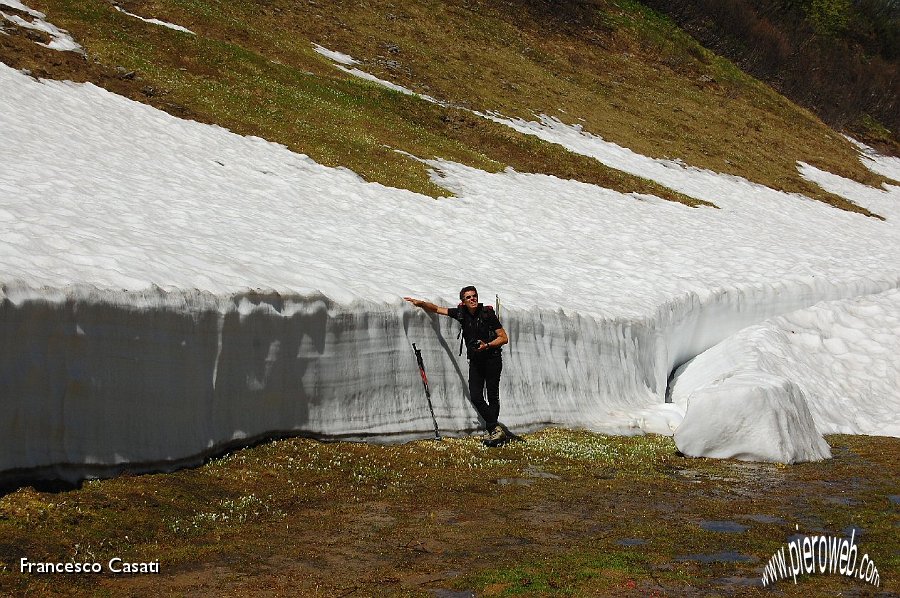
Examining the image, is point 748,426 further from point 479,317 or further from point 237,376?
point 237,376

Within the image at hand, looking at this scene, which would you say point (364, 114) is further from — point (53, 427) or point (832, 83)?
point (832, 83)

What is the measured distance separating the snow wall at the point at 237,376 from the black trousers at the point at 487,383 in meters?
0.75

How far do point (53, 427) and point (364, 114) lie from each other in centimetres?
2766

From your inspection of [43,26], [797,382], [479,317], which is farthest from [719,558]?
[43,26]

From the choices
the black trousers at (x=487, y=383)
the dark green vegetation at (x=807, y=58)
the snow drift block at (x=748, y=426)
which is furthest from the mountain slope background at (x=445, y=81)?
the snow drift block at (x=748, y=426)

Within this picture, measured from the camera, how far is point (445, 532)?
8352mm

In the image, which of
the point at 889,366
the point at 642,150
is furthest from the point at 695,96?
the point at 889,366

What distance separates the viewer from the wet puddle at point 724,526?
8719mm

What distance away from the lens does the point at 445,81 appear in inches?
1810

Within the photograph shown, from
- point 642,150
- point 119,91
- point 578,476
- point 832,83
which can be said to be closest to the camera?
point 578,476

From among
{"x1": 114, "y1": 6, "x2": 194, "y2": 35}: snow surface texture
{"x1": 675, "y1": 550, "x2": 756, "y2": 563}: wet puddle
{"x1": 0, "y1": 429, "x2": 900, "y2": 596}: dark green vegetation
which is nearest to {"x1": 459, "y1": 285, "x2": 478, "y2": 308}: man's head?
{"x1": 0, "y1": 429, "x2": 900, "y2": 596}: dark green vegetation

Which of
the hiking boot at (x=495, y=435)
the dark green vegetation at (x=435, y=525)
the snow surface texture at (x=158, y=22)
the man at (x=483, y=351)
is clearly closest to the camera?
the dark green vegetation at (x=435, y=525)

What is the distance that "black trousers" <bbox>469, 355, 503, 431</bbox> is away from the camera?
521 inches

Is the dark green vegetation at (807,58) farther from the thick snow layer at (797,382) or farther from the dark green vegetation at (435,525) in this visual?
the dark green vegetation at (435,525)
